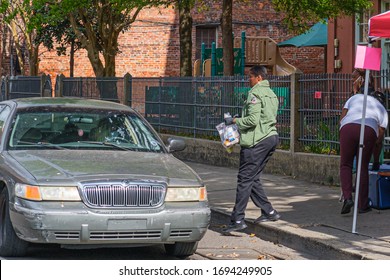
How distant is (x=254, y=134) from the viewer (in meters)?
10.8

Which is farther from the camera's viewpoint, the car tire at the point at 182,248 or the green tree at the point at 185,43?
the green tree at the point at 185,43

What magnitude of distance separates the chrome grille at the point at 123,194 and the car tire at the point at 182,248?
73 centimetres

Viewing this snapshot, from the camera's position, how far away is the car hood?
8602 millimetres

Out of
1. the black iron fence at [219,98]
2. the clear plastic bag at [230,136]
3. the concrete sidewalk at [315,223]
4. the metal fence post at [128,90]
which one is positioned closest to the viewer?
the concrete sidewalk at [315,223]

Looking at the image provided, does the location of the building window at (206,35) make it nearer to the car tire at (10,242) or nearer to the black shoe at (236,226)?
the black shoe at (236,226)

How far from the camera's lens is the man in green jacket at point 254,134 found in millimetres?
10734

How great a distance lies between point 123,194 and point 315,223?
326cm

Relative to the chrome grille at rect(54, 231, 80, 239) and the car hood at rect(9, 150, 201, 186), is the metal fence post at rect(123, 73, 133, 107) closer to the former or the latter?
the car hood at rect(9, 150, 201, 186)

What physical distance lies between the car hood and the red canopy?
97.7 inches

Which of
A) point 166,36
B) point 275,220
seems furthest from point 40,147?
point 166,36

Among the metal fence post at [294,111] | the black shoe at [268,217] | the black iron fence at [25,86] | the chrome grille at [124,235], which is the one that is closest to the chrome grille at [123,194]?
the chrome grille at [124,235]

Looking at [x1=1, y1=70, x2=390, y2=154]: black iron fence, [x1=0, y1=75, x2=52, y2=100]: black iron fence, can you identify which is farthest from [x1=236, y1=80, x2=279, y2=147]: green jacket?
[x1=0, y1=75, x2=52, y2=100]: black iron fence

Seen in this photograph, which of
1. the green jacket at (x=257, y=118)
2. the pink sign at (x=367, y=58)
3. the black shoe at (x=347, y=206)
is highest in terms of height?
the pink sign at (x=367, y=58)

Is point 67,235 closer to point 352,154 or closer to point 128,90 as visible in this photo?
point 352,154
